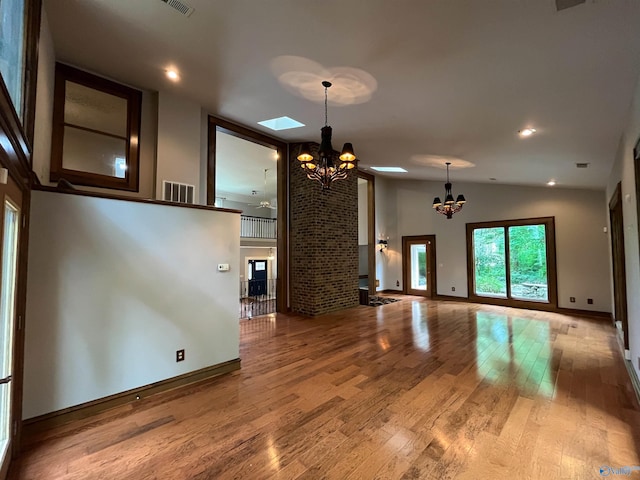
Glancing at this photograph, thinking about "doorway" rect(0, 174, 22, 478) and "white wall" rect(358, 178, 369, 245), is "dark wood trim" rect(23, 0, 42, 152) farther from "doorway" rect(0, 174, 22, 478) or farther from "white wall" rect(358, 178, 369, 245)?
"white wall" rect(358, 178, 369, 245)

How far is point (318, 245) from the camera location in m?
6.72

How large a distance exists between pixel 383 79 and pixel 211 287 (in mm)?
3184

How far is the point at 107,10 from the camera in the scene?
2844 mm

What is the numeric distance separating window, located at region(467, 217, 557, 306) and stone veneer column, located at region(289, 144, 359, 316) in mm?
4064

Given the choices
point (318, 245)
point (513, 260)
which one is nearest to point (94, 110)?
point (318, 245)

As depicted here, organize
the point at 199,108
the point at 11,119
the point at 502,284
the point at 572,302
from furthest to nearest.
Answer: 1. the point at 502,284
2. the point at 572,302
3. the point at 199,108
4. the point at 11,119

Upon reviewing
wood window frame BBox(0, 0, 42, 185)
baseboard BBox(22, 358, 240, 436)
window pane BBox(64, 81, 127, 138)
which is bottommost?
baseboard BBox(22, 358, 240, 436)

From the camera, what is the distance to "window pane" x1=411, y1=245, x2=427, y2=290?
32.4 feet

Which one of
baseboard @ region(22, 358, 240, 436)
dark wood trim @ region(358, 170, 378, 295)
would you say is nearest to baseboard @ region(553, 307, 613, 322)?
dark wood trim @ region(358, 170, 378, 295)

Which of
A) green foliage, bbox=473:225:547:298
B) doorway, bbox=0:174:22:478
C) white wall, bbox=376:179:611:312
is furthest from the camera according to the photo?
green foliage, bbox=473:225:547:298

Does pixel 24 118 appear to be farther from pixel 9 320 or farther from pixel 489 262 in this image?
pixel 489 262

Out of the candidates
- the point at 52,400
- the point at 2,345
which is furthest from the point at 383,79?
the point at 52,400

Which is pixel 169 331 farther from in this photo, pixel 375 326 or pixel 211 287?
pixel 375 326

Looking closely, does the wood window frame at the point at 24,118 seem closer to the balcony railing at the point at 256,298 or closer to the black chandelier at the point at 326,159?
the black chandelier at the point at 326,159
